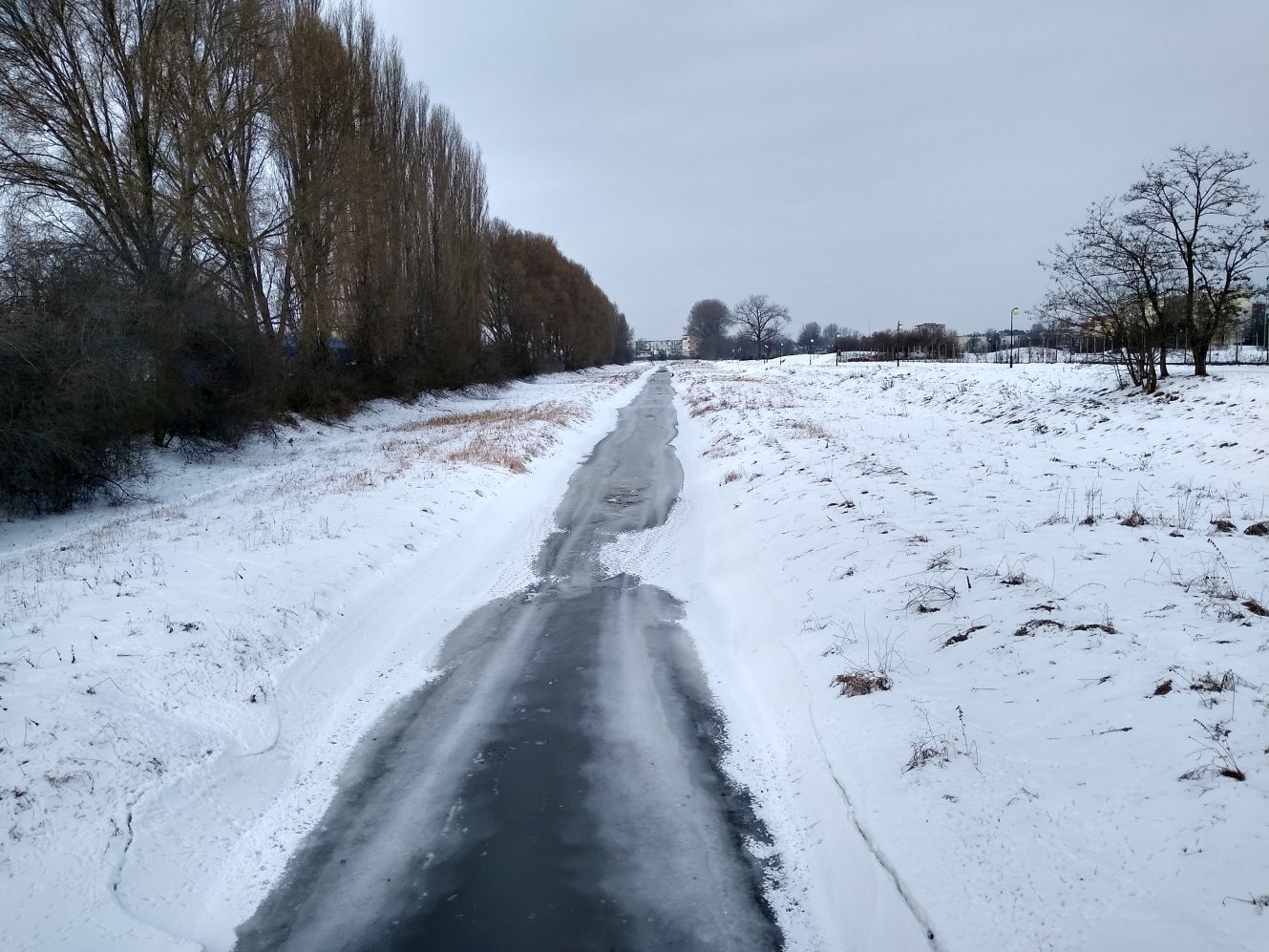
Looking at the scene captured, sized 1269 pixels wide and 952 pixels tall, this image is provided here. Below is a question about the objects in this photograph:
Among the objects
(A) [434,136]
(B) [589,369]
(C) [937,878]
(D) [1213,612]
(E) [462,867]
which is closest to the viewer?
(C) [937,878]

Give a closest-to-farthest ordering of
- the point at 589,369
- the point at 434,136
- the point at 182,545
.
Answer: the point at 182,545
the point at 434,136
the point at 589,369

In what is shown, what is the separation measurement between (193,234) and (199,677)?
16.8 m

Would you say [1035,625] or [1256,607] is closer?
[1256,607]

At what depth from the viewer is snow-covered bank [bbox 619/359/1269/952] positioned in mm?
3209

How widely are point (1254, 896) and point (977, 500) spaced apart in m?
7.05

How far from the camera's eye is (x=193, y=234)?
18125mm

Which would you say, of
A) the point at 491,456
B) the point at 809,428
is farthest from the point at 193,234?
the point at 809,428

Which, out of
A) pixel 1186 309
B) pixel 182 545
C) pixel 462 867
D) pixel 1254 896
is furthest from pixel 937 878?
pixel 1186 309

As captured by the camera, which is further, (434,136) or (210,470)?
(434,136)

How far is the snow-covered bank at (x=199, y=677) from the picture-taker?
374 centimetres

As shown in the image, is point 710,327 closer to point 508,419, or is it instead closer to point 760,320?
point 760,320

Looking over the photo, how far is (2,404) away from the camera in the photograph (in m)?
11.5

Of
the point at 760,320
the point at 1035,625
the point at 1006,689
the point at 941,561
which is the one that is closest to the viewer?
the point at 1006,689

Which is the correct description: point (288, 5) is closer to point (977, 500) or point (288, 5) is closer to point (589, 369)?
point (977, 500)
